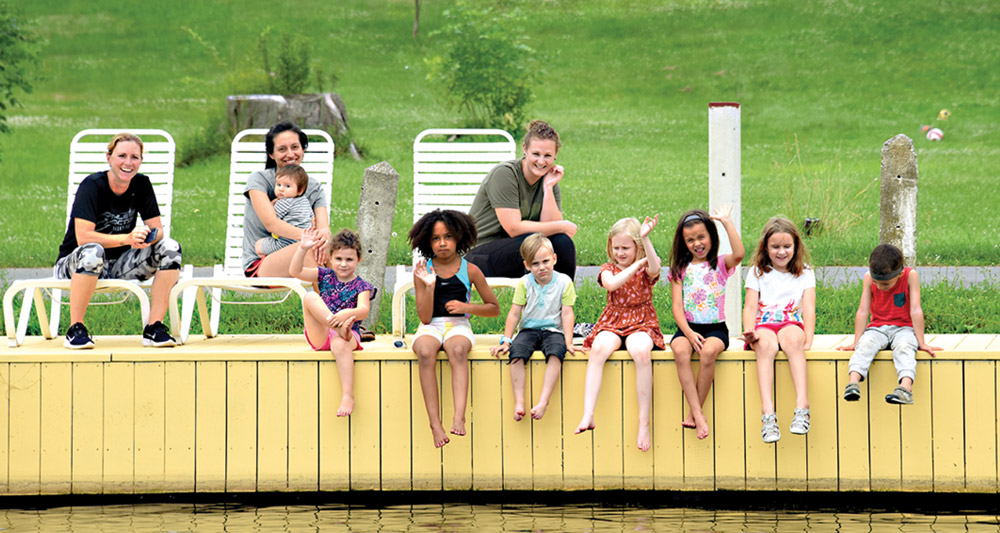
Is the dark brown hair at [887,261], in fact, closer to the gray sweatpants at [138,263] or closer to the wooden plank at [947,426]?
the wooden plank at [947,426]

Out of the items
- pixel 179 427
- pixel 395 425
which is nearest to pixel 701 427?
pixel 395 425

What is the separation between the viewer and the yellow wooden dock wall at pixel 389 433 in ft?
16.0

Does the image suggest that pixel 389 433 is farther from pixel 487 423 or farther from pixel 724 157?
pixel 724 157

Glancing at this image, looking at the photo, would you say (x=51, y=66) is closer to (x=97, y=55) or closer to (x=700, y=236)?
(x=97, y=55)

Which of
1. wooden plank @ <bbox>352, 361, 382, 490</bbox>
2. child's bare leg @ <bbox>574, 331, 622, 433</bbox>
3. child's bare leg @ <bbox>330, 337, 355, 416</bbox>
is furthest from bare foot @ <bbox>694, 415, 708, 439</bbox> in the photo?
child's bare leg @ <bbox>330, 337, 355, 416</bbox>

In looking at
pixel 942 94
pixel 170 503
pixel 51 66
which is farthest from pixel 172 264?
pixel 51 66

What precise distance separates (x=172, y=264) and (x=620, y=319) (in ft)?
7.00

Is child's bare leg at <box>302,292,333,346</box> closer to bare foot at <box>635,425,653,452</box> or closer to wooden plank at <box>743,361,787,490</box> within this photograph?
bare foot at <box>635,425,653,452</box>

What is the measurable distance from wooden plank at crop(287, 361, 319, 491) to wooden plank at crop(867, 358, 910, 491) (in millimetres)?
2339

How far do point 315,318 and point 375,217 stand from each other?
4.79ft

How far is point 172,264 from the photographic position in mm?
5488

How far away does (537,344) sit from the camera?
4.93m

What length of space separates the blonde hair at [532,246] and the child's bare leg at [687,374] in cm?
69

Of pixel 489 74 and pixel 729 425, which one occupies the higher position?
pixel 489 74
